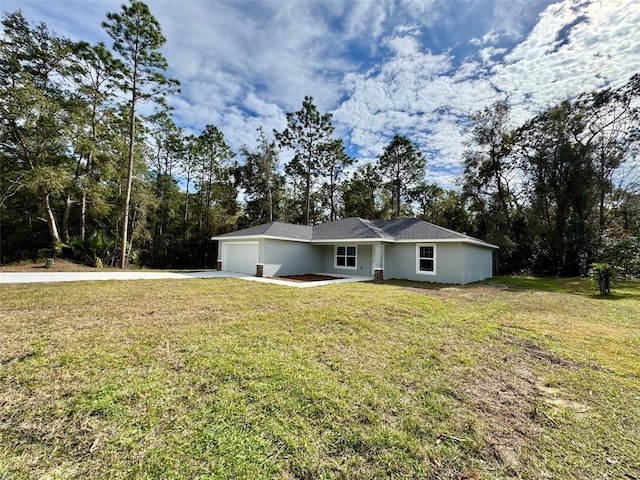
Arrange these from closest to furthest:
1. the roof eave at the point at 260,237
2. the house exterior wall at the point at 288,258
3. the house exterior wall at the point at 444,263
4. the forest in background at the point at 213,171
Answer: the house exterior wall at the point at 444,263
the roof eave at the point at 260,237
the house exterior wall at the point at 288,258
the forest in background at the point at 213,171

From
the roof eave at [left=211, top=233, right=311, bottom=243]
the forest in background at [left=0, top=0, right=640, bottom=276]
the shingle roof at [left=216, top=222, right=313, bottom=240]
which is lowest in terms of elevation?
the roof eave at [left=211, top=233, right=311, bottom=243]

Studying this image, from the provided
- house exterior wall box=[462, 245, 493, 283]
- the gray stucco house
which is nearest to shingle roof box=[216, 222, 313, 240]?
the gray stucco house

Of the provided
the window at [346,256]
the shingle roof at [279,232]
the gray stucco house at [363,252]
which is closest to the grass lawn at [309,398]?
the gray stucco house at [363,252]

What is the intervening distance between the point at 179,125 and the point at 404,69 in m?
19.3

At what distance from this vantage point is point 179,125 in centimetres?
2352

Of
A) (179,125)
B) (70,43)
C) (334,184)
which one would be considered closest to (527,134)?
(334,184)

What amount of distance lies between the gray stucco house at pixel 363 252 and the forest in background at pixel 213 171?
265 inches

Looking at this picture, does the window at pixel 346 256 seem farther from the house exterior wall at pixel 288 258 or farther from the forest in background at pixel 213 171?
the forest in background at pixel 213 171

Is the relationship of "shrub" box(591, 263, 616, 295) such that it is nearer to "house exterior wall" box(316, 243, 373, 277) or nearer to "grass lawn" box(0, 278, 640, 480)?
"grass lawn" box(0, 278, 640, 480)

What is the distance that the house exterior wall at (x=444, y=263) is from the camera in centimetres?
1273

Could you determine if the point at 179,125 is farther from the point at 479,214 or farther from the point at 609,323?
the point at 609,323

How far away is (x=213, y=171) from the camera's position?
2553 centimetres

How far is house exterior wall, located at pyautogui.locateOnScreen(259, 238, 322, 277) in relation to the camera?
1406cm

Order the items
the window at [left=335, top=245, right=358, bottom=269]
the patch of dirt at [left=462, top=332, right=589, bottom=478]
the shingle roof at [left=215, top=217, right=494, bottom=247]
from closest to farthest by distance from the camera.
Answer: the patch of dirt at [left=462, top=332, right=589, bottom=478], the shingle roof at [left=215, top=217, right=494, bottom=247], the window at [left=335, top=245, right=358, bottom=269]
